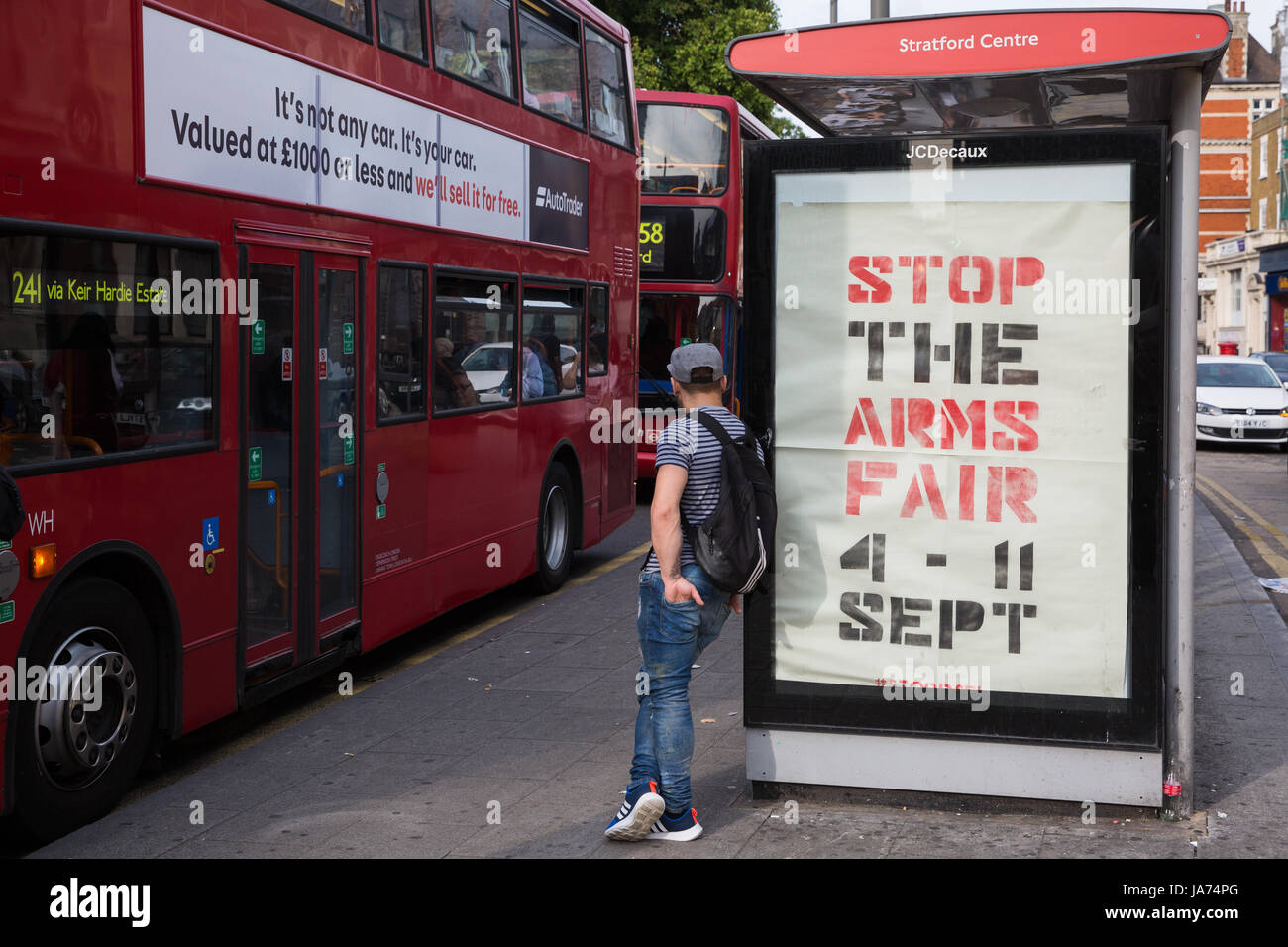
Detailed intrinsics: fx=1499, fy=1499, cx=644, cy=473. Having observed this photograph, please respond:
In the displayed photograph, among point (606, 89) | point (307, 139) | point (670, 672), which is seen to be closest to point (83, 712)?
point (670, 672)

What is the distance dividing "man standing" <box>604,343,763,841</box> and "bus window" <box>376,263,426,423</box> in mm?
3266

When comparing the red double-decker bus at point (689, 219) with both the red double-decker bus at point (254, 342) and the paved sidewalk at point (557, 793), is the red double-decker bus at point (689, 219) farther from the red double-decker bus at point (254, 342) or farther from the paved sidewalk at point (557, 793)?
the paved sidewalk at point (557, 793)

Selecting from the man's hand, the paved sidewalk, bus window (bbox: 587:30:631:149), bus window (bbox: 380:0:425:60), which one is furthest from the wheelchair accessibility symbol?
bus window (bbox: 587:30:631:149)

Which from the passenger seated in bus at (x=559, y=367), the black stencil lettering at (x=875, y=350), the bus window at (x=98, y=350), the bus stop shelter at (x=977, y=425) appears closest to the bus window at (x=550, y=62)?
the passenger seated in bus at (x=559, y=367)

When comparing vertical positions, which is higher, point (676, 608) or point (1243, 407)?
point (1243, 407)

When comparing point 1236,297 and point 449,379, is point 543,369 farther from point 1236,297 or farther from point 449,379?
point 1236,297

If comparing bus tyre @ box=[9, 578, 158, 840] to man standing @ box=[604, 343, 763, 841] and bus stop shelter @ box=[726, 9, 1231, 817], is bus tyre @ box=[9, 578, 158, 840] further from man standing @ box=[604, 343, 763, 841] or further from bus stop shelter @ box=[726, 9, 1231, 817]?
bus stop shelter @ box=[726, 9, 1231, 817]

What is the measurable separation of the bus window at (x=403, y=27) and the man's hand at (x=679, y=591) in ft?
14.0

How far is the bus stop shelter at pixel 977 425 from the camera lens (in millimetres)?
5312

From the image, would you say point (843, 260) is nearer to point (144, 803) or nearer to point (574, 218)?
point (144, 803)

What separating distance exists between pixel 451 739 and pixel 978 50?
12.3 feet

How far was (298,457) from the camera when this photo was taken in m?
7.20

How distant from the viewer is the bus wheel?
1108 cm

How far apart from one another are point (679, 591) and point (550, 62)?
21.9 ft
